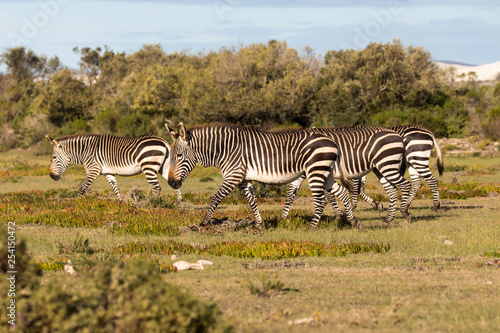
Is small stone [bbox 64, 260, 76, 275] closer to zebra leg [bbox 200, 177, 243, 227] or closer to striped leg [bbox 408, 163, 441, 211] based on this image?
zebra leg [bbox 200, 177, 243, 227]

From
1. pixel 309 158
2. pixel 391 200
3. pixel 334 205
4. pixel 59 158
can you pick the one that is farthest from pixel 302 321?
pixel 59 158

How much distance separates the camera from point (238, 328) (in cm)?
562

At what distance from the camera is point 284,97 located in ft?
168

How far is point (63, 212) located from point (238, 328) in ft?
36.4

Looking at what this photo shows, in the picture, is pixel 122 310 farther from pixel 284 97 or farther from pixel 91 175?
pixel 284 97

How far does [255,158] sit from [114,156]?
Answer: 7.55 metres

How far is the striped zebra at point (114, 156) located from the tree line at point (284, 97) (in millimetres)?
30026

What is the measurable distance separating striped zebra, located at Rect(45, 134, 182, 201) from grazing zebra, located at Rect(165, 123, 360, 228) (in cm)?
545

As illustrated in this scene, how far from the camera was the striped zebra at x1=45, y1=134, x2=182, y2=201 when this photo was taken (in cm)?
1886

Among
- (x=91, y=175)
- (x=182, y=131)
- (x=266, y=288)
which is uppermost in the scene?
(x=182, y=131)

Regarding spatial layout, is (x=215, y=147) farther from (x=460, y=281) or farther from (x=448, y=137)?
(x=448, y=137)

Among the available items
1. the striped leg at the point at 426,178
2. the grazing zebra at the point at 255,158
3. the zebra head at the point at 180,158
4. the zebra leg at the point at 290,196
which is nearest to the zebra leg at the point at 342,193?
the grazing zebra at the point at 255,158

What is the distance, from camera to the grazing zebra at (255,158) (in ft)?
42.7

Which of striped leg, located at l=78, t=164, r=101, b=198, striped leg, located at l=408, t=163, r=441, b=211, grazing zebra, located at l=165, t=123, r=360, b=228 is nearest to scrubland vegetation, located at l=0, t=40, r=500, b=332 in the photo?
striped leg, located at l=408, t=163, r=441, b=211
